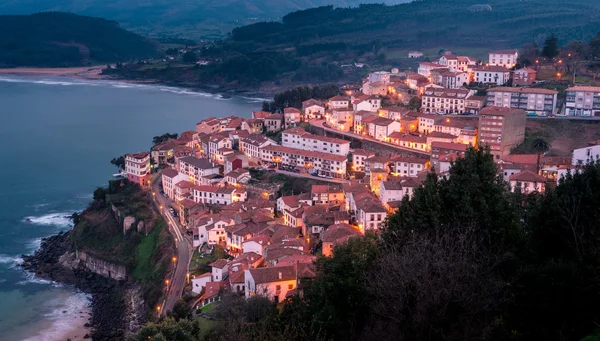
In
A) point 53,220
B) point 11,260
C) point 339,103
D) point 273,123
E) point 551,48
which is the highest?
point 551,48

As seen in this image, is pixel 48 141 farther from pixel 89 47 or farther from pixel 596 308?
pixel 89 47

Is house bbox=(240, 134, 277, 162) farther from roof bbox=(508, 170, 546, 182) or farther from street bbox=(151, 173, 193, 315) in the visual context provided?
roof bbox=(508, 170, 546, 182)

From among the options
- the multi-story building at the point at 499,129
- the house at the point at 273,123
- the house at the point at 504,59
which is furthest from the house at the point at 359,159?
the house at the point at 504,59

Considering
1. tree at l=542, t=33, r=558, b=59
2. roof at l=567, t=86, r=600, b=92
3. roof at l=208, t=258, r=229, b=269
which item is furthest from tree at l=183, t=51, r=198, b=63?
roof at l=208, t=258, r=229, b=269

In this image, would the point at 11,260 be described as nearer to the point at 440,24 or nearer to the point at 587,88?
the point at 587,88

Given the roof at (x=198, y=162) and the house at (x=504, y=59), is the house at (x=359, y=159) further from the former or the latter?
the house at (x=504, y=59)

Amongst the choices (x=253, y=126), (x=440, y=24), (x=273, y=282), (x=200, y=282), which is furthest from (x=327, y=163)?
(x=440, y=24)
